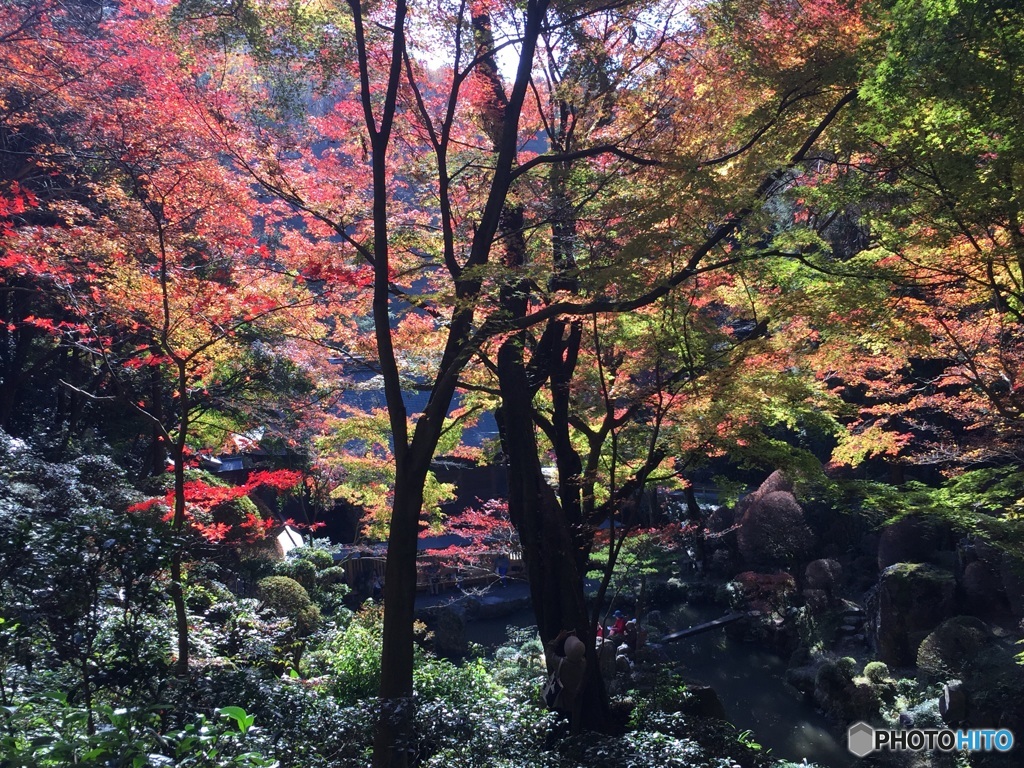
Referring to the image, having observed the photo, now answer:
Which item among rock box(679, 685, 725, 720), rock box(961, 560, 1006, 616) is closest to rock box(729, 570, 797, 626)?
rock box(961, 560, 1006, 616)

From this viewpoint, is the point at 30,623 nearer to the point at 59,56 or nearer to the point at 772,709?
the point at 59,56

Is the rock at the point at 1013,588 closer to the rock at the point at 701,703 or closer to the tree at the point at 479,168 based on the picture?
the rock at the point at 701,703

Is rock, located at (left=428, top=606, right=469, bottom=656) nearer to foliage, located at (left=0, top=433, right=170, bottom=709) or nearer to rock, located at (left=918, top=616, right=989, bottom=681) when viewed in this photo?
rock, located at (left=918, top=616, right=989, bottom=681)

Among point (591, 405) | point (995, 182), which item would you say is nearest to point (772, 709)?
point (591, 405)

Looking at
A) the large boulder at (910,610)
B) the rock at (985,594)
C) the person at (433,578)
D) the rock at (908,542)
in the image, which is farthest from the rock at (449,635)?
the rock at (985,594)

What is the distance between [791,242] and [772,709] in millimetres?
7741

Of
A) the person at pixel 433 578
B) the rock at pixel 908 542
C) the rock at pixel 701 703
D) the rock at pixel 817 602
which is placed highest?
the rock at pixel 908 542

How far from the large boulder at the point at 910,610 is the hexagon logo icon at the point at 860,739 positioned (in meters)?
2.03

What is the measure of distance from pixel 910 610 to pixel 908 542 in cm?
256

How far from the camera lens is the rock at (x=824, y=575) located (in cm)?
1406

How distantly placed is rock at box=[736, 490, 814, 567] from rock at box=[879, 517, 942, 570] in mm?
1410

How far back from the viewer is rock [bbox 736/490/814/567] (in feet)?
46.8

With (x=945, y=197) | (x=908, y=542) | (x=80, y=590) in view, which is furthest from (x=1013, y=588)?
(x=80, y=590)

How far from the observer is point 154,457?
1156 cm
